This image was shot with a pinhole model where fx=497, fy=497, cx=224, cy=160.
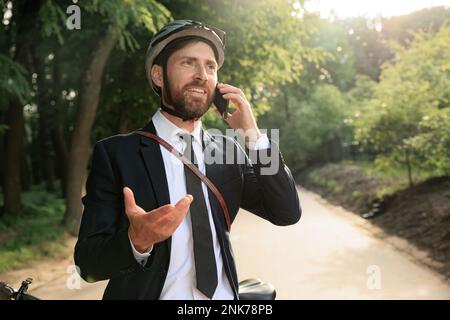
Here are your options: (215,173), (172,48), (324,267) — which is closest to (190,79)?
(172,48)

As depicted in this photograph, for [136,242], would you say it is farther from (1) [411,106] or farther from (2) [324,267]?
(1) [411,106]

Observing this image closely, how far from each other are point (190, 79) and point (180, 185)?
42 cm

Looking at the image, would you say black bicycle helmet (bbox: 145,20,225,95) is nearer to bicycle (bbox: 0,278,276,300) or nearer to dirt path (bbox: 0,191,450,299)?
bicycle (bbox: 0,278,276,300)

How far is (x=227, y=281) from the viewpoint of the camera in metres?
1.97

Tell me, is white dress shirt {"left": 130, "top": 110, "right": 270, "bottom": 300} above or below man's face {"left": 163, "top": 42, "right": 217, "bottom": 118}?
below

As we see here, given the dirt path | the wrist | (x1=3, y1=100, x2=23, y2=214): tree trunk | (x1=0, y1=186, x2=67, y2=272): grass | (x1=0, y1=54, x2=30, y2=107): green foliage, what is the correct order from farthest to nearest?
1. (x1=3, y1=100, x2=23, y2=214): tree trunk
2. (x1=0, y1=186, x2=67, y2=272): grass
3. (x1=0, y1=54, x2=30, y2=107): green foliage
4. the dirt path
5. the wrist

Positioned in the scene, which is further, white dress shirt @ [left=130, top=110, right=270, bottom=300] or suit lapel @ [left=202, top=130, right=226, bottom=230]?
suit lapel @ [left=202, top=130, right=226, bottom=230]

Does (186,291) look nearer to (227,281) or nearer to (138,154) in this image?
(227,281)

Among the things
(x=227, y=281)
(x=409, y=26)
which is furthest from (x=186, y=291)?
(x=409, y=26)

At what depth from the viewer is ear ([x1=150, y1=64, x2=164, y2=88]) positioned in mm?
2047

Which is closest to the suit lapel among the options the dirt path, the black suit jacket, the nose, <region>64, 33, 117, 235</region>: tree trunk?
the black suit jacket

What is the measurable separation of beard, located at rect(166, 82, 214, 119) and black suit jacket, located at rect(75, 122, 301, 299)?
0.48 feet

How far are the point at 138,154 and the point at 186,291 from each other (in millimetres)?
547
